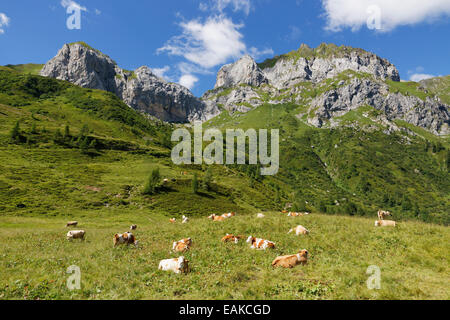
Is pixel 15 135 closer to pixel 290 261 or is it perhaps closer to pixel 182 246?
pixel 182 246

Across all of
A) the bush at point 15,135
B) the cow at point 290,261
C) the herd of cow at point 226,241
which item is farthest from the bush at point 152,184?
the cow at point 290,261

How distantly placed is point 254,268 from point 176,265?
4.37m

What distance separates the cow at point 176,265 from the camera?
40.6ft

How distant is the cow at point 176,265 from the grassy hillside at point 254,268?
439 millimetres

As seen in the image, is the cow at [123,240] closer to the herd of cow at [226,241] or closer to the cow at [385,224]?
the herd of cow at [226,241]

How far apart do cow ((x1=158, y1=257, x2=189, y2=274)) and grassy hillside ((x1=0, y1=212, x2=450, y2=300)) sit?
0.44 m

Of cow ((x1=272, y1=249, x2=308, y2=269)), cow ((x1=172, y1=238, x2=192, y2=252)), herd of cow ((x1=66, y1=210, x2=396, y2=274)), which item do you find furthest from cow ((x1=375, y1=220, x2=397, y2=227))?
cow ((x1=172, y1=238, x2=192, y2=252))

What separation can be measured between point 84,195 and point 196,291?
72.7 meters

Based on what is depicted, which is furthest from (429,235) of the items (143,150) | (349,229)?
(143,150)

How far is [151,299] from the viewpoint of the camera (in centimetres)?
923
